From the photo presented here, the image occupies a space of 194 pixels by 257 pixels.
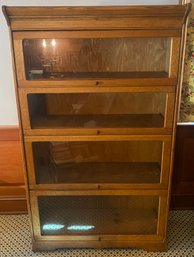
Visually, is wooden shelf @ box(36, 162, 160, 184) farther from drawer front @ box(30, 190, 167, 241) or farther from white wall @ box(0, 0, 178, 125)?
white wall @ box(0, 0, 178, 125)

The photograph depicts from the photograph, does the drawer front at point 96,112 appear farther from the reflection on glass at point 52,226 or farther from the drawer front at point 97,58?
the reflection on glass at point 52,226

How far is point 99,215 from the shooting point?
1.78 meters

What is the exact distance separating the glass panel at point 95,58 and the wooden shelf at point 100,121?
0.26 meters

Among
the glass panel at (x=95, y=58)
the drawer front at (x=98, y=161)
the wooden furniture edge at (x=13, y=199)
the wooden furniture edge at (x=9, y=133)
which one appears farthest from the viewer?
the wooden furniture edge at (x=13, y=199)

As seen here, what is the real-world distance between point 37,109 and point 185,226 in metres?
1.44

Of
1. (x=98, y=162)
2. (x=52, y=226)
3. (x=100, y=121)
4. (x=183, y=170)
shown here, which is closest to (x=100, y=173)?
(x=98, y=162)

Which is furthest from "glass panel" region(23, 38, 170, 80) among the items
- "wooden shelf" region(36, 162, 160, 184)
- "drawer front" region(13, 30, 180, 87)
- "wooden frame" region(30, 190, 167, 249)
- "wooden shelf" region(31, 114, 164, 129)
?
"wooden frame" region(30, 190, 167, 249)

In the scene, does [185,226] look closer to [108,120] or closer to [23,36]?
[108,120]

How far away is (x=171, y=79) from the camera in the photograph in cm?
130

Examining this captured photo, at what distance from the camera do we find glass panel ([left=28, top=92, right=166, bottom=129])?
1.43m

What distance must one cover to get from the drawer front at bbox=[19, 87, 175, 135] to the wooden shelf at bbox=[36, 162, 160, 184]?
307 millimetres

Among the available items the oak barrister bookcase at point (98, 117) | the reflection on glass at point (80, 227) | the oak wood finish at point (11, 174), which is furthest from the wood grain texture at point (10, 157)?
the reflection on glass at point (80, 227)

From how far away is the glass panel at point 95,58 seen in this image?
4.38 feet

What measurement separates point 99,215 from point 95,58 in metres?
1.10
